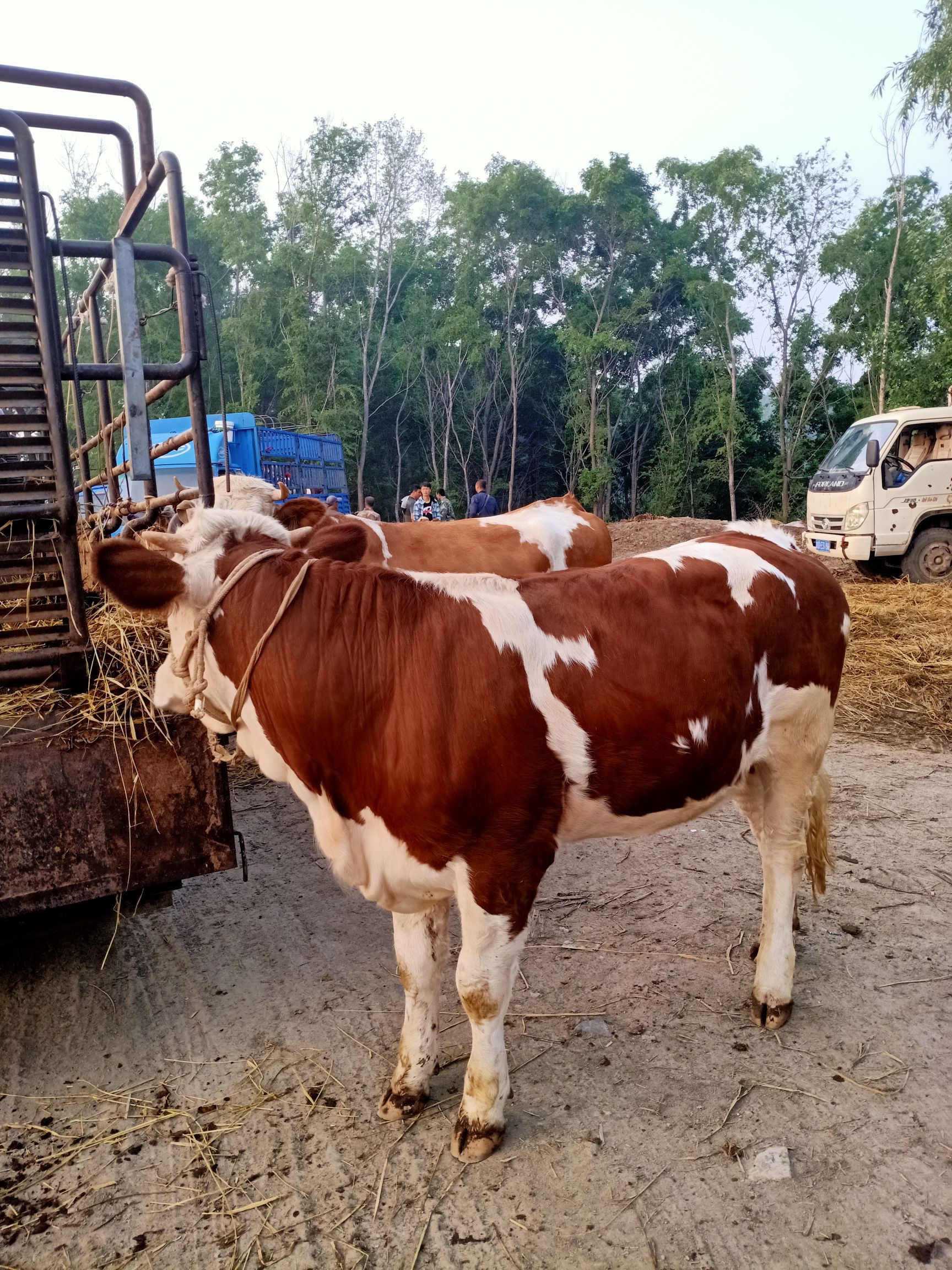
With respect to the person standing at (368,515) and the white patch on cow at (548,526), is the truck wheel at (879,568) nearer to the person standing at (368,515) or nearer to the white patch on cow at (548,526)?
the person standing at (368,515)

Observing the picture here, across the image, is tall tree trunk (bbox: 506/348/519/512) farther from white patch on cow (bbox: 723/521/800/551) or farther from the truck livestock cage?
the truck livestock cage

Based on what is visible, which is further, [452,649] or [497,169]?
[497,169]

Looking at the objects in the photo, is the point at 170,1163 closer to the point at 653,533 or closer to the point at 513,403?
the point at 653,533

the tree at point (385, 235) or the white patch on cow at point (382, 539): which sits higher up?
the tree at point (385, 235)

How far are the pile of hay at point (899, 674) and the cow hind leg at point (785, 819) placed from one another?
335cm

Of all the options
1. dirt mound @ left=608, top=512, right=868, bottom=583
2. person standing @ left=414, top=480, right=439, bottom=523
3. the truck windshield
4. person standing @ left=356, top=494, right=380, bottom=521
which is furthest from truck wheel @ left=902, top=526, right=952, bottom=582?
person standing @ left=414, top=480, right=439, bottom=523

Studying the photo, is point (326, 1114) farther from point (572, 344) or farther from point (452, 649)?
point (572, 344)

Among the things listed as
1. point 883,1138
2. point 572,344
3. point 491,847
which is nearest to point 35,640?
point 491,847

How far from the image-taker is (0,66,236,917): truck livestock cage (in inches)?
98.3

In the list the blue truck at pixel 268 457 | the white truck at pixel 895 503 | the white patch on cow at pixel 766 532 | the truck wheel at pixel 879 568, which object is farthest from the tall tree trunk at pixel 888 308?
the white patch on cow at pixel 766 532

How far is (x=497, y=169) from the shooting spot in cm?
3550

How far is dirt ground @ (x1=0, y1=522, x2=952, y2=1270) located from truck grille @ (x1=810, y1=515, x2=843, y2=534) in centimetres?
1034

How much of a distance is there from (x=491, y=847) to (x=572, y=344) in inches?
1290

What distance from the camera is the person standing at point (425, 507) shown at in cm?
1680
